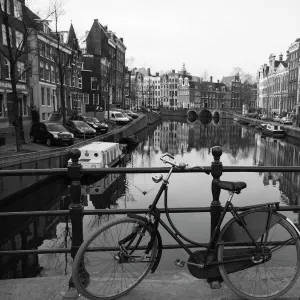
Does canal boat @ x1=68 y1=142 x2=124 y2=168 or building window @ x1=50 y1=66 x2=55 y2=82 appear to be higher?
building window @ x1=50 y1=66 x2=55 y2=82

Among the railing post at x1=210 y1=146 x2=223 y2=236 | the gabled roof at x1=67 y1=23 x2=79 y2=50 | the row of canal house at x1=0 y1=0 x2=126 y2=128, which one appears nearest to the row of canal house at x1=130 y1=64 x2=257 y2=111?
the row of canal house at x1=0 y1=0 x2=126 y2=128

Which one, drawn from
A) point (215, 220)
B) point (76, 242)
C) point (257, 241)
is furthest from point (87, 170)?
point (257, 241)

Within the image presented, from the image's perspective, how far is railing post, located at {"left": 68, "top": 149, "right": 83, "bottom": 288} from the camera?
314cm

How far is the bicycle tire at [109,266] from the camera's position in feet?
9.30

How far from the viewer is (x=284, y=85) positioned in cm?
7419

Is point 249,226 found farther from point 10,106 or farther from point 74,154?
point 10,106

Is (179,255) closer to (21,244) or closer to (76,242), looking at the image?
(21,244)

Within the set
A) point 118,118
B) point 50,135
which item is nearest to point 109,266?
point 50,135

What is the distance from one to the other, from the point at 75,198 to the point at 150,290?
109 centimetres

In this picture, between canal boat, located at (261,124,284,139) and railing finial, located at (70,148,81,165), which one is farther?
canal boat, located at (261,124,284,139)

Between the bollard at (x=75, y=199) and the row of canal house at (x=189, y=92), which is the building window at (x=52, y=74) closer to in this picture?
the bollard at (x=75, y=199)

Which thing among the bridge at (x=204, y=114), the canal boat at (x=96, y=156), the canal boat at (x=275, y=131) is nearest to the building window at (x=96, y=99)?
the canal boat at (x=275, y=131)

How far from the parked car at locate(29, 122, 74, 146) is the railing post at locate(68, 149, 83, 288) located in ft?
63.4

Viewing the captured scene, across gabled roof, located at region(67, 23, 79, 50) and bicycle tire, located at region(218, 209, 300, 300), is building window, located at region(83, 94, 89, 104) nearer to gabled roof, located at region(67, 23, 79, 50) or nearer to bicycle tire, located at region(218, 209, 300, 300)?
gabled roof, located at region(67, 23, 79, 50)
